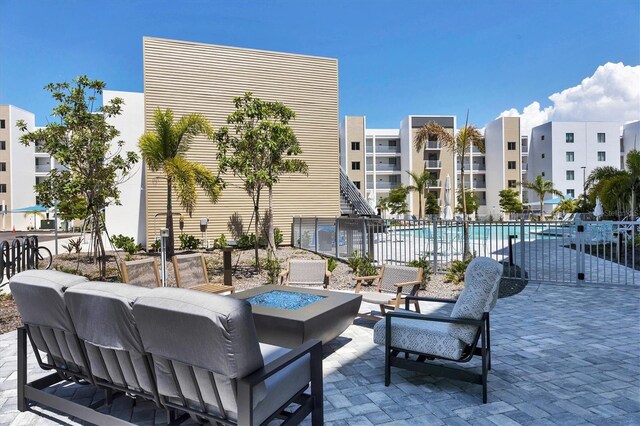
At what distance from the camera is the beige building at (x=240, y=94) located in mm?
15742

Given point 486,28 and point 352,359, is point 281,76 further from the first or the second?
point 352,359

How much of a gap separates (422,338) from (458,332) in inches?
13.8

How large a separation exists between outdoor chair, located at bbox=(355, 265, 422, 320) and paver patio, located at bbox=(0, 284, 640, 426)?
48cm

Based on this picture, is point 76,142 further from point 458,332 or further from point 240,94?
point 240,94

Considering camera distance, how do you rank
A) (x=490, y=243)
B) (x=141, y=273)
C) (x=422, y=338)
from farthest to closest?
(x=490, y=243) < (x=141, y=273) < (x=422, y=338)

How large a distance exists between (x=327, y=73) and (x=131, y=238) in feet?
39.6

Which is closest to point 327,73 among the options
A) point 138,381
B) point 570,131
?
point 138,381

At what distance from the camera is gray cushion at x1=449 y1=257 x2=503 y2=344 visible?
3312mm

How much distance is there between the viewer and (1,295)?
749 cm

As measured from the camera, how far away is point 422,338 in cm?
352

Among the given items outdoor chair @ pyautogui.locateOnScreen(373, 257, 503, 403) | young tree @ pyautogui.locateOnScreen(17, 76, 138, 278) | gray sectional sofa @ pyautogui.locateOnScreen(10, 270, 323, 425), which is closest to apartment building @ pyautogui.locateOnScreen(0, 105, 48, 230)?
young tree @ pyautogui.locateOnScreen(17, 76, 138, 278)

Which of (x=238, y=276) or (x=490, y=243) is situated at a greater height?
(x=490, y=243)

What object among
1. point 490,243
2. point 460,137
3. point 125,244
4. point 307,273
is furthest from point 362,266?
point 125,244

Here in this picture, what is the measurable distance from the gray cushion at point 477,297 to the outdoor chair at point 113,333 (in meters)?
2.57
